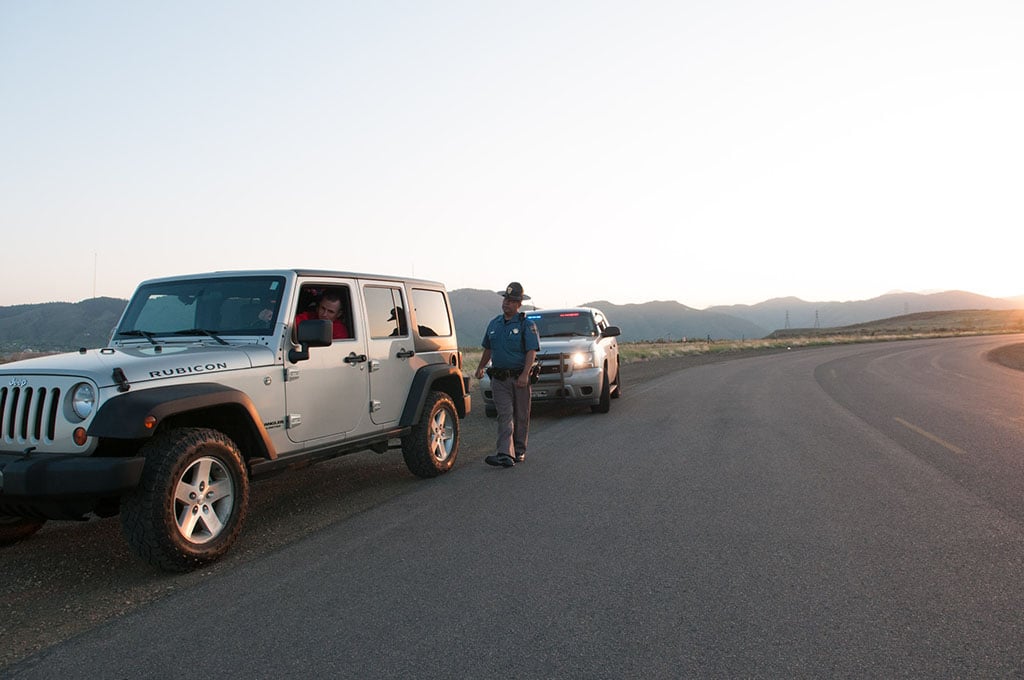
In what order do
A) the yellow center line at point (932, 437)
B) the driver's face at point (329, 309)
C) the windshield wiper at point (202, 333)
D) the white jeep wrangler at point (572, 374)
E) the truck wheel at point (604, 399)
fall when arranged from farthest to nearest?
the truck wheel at point (604, 399)
the white jeep wrangler at point (572, 374)
the yellow center line at point (932, 437)
the driver's face at point (329, 309)
the windshield wiper at point (202, 333)

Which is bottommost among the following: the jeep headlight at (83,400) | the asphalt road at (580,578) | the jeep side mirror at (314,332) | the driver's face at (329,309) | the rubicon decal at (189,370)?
the asphalt road at (580,578)

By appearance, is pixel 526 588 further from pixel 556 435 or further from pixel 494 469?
pixel 556 435

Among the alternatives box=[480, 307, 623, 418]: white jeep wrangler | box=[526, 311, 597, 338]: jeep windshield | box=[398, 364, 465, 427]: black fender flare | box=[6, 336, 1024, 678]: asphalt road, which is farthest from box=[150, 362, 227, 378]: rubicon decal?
box=[526, 311, 597, 338]: jeep windshield

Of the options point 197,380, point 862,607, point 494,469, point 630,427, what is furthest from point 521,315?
point 862,607

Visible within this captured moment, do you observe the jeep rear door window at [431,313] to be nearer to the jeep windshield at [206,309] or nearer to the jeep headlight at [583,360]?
the jeep windshield at [206,309]

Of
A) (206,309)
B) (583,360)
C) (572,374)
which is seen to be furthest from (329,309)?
(583,360)

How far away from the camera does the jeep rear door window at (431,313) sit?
7.81 m

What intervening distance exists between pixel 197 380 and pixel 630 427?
7.44 meters

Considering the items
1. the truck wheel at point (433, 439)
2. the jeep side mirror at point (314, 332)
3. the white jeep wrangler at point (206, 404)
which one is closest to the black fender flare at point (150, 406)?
the white jeep wrangler at point (206, 404)

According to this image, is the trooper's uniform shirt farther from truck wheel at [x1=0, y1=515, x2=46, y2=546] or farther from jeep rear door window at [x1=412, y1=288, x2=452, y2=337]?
truck wheel at [x1=0, y1=515, x2=46, y2=546]

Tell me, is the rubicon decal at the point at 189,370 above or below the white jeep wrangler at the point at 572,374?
above

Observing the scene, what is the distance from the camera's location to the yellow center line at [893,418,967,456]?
877 cm

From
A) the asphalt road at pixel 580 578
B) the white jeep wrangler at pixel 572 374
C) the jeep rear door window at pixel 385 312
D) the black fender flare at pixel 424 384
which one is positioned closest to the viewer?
the asphalt road at pixel 580 578

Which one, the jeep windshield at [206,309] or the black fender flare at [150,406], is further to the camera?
the jeep windshield at [206,309]
